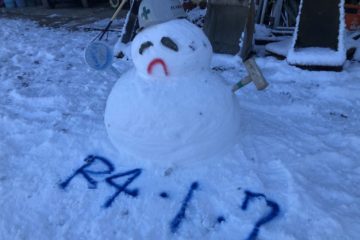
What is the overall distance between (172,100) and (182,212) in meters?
0.65

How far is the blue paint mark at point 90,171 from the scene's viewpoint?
227cm

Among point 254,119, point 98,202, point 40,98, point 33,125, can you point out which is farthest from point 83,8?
point 98,202

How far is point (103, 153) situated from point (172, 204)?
2.31ft

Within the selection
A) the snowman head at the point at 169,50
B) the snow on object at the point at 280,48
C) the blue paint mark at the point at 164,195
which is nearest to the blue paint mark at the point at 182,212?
the blue paint mark at the point at 164,195

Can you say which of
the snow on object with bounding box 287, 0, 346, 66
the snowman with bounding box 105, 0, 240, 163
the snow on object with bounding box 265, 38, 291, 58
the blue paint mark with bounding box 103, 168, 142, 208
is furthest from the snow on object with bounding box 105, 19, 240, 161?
the snow on object with bounding box 265, 38, 291, 58

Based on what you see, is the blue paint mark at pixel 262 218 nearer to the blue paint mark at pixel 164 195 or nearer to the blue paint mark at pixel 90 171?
the blue paint mark at pixel 164 195

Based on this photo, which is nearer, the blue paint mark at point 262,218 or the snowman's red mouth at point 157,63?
the blue paint mark at point 262,218

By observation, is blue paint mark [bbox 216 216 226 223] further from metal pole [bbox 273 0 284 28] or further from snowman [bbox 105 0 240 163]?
metal pole [bbox 273 0 284 28]

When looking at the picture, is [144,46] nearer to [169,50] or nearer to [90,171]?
[169,50]

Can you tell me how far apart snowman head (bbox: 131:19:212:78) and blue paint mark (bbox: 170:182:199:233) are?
69 centimetres

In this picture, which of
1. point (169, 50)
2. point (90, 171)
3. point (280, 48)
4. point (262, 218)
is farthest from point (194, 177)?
point (280, 48)

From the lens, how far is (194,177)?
2.25 m

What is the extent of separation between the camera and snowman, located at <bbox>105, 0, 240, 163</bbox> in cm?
214

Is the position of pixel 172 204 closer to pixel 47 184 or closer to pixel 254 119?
pixel 47 184
